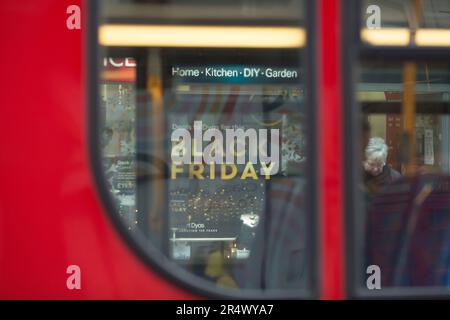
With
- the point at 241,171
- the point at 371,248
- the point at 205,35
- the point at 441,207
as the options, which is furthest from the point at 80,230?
the point at 441,207

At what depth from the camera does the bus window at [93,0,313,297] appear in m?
2.12

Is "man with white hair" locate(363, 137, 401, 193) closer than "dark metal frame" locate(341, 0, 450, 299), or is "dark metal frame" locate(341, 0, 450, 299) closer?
"dark metal frame" locate(341, 0, 450, 299)

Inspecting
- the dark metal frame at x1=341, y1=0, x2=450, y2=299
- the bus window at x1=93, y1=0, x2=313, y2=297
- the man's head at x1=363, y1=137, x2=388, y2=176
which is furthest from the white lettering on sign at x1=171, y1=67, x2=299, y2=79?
the man's head at x1=363, y1=137, x2=388, y2=176

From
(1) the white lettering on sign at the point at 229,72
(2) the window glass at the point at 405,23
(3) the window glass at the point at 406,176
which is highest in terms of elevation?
(2) the window glass at the point at 405,23

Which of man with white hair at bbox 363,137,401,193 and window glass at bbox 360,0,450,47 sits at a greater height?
window glass at bbox 360,0,450,47

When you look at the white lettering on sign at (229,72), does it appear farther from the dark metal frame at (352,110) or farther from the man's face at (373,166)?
the man's face at (373,166)

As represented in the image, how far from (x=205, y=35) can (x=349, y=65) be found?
48cm

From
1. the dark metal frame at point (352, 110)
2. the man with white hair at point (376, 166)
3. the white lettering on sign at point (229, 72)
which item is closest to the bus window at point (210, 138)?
the white lettering on sign at point (229, 72)

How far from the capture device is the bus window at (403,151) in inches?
84.2

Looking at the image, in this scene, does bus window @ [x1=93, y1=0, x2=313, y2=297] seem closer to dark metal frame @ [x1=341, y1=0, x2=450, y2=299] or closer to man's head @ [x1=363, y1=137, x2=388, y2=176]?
dark metal frame @ [x1=341, y1=0, x2=450, y2=299]

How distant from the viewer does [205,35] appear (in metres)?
2.12

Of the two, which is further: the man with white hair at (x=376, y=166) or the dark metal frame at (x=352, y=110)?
the man with white hair at (x=376, y=166)

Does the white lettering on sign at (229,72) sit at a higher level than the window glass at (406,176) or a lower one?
higher

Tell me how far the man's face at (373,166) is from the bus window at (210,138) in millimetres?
225
